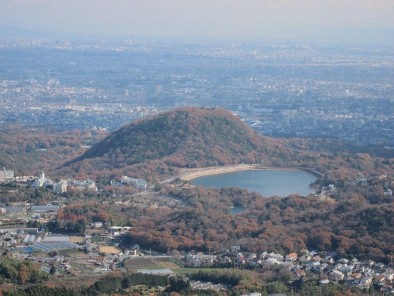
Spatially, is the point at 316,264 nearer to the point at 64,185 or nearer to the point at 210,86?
the point at 64,185

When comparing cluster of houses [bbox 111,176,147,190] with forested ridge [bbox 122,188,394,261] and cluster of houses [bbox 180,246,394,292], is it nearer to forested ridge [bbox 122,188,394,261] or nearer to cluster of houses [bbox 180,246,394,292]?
forested ridge [bbox 122,188,394,261]

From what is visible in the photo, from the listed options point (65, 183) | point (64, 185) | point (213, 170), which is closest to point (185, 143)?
point (213, 170)

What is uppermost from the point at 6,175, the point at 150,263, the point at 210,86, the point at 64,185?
the point at 150,263

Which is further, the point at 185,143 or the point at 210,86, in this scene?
the point at 210,86

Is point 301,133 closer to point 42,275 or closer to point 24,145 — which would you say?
point 24,145

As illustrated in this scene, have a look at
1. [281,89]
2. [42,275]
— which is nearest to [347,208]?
[42,275]

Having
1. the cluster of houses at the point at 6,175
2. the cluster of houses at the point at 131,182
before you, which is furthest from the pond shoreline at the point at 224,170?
the cluster of houses at the point at 6,175
